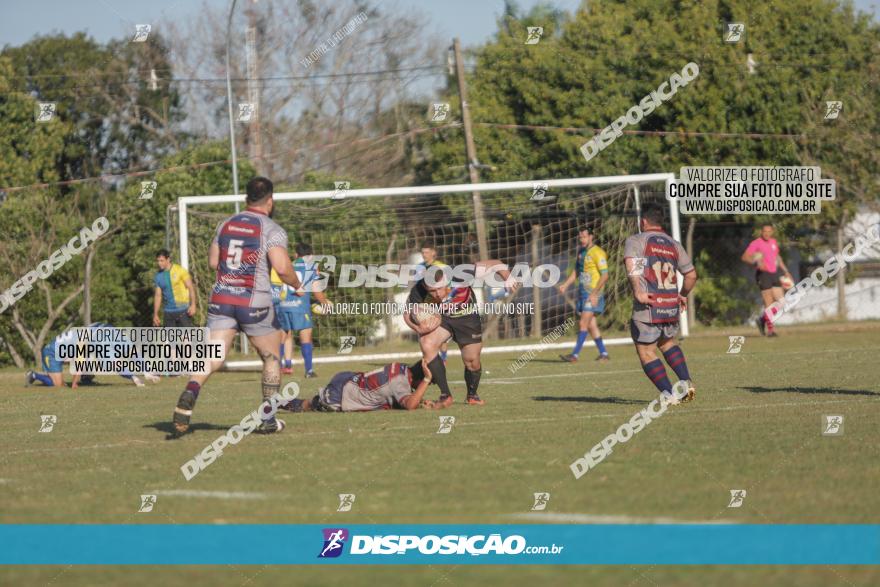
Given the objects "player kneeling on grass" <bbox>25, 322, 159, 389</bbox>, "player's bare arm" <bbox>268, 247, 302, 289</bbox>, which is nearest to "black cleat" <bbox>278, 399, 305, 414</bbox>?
"player's bare arm" <bbox>268, 247, 302, 289</bbox>

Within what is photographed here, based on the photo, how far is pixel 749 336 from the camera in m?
25.6

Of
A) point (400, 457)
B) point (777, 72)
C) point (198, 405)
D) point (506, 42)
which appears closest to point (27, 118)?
point (506, 42)

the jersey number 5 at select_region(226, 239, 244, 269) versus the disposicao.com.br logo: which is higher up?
the jersey number 5 at select_region(226, 239, 244, 269)

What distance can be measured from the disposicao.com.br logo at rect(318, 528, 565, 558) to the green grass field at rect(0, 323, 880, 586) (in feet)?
0.93

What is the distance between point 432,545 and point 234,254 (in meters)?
4.83

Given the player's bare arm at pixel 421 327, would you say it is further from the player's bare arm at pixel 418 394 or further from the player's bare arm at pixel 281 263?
the player's bare arm at pixel 281 263

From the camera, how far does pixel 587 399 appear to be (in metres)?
13.2

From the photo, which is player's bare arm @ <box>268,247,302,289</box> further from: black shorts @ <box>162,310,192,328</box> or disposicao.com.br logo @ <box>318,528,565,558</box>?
black shorts @ <box>162,310,192,328</box>

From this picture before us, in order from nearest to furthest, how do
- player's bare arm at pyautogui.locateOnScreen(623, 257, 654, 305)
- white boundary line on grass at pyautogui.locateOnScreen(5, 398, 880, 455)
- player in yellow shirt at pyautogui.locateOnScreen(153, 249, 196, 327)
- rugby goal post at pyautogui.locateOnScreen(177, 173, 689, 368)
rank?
white boundary line on grass at pyautogui.locateOnScreen(5, 398, 880, 455)
player's bare arm at pyautogui.locateOnScreen(623, 257, 654, 305)
player in yellow shirt at pyautogui.locateOnScreen(153, 249, 196, 327)
rugby goal post at pyautogui.locateOnScreen(177, 173, 689, 368)

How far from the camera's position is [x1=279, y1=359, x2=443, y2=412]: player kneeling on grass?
12680mm

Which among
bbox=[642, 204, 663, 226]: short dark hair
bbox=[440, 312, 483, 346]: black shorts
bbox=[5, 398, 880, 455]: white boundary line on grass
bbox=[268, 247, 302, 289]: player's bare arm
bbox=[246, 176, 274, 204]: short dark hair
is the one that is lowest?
bbox=[5, 398, 880, 455]: white boundary line on grass

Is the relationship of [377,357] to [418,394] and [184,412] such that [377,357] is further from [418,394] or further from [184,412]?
[184,412]

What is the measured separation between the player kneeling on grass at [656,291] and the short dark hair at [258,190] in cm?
371

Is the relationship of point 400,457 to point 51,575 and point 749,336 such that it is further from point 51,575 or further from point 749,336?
point 749,336
